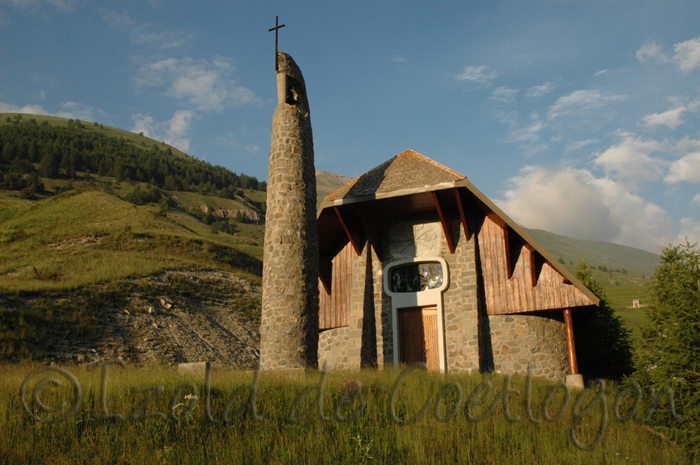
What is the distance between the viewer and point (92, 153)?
9938 centimetres

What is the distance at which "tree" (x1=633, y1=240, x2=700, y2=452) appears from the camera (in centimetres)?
895

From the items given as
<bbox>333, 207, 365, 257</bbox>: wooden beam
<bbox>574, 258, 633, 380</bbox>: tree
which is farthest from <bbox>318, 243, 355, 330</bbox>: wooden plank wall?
<bbox>574, 258, 633, 380</bbox>: tree

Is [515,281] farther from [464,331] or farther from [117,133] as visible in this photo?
[117,133]

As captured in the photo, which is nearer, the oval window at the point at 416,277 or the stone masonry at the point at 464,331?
the stone masonry at the point at 464,331

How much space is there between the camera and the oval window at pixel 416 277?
15.4 metres

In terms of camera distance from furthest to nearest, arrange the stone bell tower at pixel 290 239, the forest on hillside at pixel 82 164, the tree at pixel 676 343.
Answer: the forest on hillside at pixel 82 164
the stone bell tower at pixel 290 239
the tree at pixel 676 343

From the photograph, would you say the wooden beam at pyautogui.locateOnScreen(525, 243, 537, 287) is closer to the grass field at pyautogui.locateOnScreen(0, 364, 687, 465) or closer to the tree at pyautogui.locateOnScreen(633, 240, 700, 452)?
the tree at pyautogui.locateOnScreen(633, 240, 700, 452)

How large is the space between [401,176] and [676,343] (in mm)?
8257

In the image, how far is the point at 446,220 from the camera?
15.0 meters

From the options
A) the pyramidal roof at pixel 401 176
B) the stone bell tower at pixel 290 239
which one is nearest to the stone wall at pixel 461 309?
the pyramidal roof at pixel 401 176

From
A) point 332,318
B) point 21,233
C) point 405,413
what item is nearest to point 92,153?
point 21,233

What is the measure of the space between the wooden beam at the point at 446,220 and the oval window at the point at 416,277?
2.63 feet

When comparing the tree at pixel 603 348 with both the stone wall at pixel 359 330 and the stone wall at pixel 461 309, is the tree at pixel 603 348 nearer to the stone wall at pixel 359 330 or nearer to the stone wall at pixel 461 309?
the stone wall at pixel 461 309

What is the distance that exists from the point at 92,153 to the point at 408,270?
330 feet
